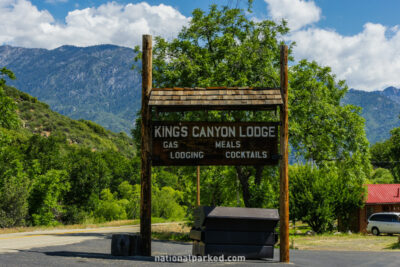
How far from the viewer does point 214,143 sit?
13055 millimetres

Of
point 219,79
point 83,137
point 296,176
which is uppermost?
point 83,137

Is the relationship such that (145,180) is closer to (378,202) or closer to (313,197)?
(313,197)

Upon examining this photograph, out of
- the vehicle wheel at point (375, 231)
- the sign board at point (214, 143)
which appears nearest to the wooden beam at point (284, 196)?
the sign board at point (214, 143)

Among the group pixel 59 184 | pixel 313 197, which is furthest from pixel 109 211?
pixel 313 197

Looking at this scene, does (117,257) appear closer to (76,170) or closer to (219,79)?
(219,79)

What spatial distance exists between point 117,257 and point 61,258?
Result: 4.92 feet

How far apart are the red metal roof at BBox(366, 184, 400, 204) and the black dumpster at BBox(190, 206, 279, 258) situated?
3000 cm

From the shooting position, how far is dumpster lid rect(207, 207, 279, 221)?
11992 millimetres

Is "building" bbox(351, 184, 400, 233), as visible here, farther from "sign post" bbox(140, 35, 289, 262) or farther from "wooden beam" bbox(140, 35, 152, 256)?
"wooden beam" bbox(140, 35, 152, 256)

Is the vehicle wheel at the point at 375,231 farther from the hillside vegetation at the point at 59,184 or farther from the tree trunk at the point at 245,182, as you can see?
the hillside vegetation at the point at 59,184

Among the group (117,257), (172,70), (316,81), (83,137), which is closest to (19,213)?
(172,70)

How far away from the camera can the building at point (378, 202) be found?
39.2 meters

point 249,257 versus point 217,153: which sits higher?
point 217,153

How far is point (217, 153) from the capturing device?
13023 mm
